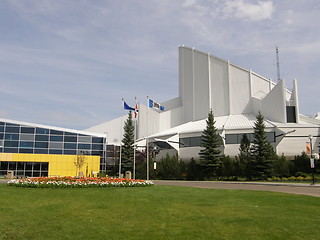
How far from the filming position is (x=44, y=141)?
49.8 metres

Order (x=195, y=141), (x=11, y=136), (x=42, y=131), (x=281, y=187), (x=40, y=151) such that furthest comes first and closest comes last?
(x=195, y=141), (x=42, y=131), (x=40, y=151), (x=11, y=136), (x=281, y=187)

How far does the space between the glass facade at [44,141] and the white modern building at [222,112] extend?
1101cm

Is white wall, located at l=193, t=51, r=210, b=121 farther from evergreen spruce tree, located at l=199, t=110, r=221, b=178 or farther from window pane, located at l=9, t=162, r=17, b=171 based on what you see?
window pane, located at l=9, t=162, r=17, b=171

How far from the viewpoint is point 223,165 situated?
4375 centimetres

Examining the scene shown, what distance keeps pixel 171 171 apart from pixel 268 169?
13.8 m

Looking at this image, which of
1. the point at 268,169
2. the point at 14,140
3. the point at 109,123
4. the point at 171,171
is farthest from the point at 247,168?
→ the point at 109,123

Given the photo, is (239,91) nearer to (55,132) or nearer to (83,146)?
(83,146)

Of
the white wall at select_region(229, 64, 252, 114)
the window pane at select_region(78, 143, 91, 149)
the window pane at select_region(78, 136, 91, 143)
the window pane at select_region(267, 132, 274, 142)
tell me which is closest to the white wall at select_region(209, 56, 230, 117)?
the white wall at select_region(229, 64, 252, 114)

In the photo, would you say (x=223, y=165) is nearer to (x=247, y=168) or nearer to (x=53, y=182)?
(x=247, y=168)

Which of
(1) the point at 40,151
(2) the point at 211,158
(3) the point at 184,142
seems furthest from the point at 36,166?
(2) the point at 211,158

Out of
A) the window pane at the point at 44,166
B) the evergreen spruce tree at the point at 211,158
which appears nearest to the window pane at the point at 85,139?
the window pane at the point at 44,166

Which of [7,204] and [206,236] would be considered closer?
[206,236]

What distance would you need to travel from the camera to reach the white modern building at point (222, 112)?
156 feet

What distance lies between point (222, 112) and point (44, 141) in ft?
107
